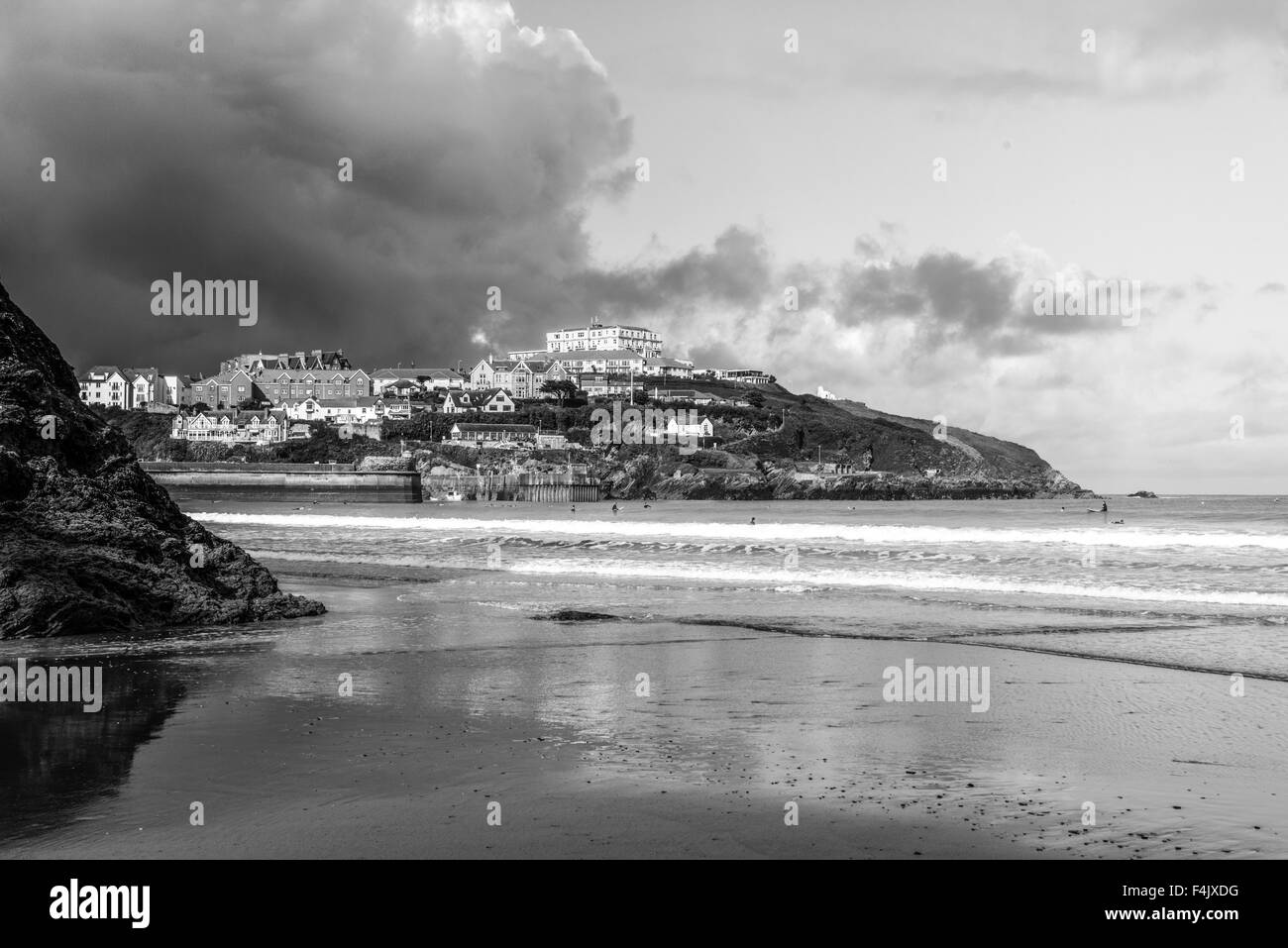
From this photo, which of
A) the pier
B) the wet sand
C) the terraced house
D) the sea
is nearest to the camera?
the wet sand

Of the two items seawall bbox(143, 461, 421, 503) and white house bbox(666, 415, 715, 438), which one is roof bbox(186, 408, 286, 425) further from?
white house bbox(666, 415, 715, 438)

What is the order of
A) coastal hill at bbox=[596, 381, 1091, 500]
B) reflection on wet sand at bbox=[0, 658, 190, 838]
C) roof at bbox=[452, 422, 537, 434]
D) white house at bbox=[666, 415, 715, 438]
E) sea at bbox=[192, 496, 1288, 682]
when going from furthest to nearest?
white house at bbox=[666, 415, 715, 438], roof at bbox=[452, 422, 537, 434], coastal hill at bbox=[596, 381, 1091, 500], sea at bbox=[192, 496, 1288, 682], reflection on wet sand at bbox=[0, 658, 190, 838]

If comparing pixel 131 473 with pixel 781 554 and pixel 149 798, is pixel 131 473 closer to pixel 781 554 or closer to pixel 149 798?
pixel 149 798

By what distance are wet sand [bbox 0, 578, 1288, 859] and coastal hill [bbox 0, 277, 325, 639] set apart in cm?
130

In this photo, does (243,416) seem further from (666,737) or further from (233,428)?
(666,737)

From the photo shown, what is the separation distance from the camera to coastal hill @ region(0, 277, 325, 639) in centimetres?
1278

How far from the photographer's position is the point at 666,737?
7.77 m

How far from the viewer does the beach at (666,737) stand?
5430mm

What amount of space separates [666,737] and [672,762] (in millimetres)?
794

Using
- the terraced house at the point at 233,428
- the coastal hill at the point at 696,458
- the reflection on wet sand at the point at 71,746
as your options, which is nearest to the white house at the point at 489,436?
the coastal hill at the point at 696,458

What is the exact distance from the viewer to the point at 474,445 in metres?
169

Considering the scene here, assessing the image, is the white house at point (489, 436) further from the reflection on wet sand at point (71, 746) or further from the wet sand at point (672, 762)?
the reflection on wet sand at point (71, 746)

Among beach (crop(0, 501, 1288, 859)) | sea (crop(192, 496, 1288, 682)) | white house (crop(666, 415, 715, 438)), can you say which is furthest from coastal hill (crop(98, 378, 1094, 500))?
beach (crop(0, 501, 1288, 859))

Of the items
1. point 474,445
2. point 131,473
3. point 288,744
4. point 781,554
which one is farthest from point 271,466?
point 288,744
